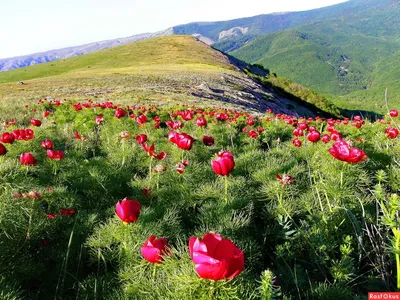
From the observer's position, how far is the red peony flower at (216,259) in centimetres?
115

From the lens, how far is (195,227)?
238 centimetres

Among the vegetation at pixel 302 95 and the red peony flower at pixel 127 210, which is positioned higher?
the red peony flower at pixel 127 210

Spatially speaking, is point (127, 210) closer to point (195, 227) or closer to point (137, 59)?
point (195, 227)

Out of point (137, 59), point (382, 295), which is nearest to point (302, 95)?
point (137, 59)

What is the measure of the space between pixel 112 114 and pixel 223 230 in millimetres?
6241

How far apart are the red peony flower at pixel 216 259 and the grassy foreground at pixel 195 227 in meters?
0.12

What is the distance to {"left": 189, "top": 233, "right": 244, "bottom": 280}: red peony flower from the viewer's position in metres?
1.15

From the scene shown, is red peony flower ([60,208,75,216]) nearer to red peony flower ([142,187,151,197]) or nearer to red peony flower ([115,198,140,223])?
red peony flower ([142,187,151,197])

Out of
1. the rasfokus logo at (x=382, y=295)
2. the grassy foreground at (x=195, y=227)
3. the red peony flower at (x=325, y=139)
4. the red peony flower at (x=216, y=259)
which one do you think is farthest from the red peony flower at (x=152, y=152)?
the rasfokus logo at (x=382, y=295)

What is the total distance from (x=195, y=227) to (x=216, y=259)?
4.13ft

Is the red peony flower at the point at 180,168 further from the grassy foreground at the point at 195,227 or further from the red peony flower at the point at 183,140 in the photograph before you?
the red peony flower at the point at 183,140

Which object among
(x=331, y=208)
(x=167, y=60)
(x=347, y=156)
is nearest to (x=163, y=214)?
(x=331, y=208)

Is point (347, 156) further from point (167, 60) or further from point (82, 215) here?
point (167, 60)

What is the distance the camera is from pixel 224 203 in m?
2.86
